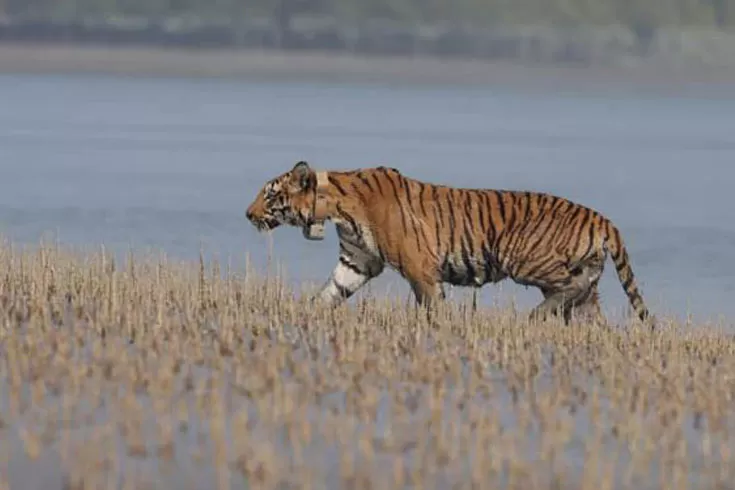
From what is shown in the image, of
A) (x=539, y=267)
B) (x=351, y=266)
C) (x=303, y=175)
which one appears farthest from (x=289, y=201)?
(x=539, y=267)

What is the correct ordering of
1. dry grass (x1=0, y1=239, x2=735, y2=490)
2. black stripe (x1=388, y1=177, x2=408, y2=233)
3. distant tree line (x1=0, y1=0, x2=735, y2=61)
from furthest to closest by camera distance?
distant tree line (x1=0, y1=0, x2=735, y2=61) < black stripe (x1=388, y1=177, x2=408, y2=233) < dry grass (x1=0, y1=239, x2=735, y2=490)

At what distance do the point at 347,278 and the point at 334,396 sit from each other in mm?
2940

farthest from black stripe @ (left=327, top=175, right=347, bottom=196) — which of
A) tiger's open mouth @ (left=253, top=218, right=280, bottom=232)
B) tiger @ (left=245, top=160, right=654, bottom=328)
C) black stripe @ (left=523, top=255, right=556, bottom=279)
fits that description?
black stripe @ (left=523, top=255, right=556, bottom=279)

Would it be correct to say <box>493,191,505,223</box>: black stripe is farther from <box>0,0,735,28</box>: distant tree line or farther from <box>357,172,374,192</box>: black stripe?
<box>0,0,735,28</box>: distant tree line

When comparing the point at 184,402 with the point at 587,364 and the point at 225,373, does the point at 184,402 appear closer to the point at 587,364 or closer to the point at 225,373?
the point at 225,373

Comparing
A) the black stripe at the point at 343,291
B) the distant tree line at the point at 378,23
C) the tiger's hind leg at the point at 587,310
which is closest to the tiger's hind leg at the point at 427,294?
the black stripe at the point at 343,291

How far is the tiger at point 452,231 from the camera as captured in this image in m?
11.8

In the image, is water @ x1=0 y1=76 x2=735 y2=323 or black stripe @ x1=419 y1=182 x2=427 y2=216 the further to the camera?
water @ x1=0 y1=76 x2=735 y2=323

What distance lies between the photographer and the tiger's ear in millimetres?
11875

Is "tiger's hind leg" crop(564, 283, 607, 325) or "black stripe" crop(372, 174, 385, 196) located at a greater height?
"black stripe" crop(372, 174, 385, 196)

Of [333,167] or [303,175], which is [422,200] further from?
[333,167]

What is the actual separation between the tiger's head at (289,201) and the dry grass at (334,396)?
43 centimetres

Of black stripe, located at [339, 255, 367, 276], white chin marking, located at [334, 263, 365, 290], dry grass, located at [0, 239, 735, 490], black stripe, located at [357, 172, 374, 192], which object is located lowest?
dry grass, located at [0, 239, 735, 490]

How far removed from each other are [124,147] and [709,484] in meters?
32.9
